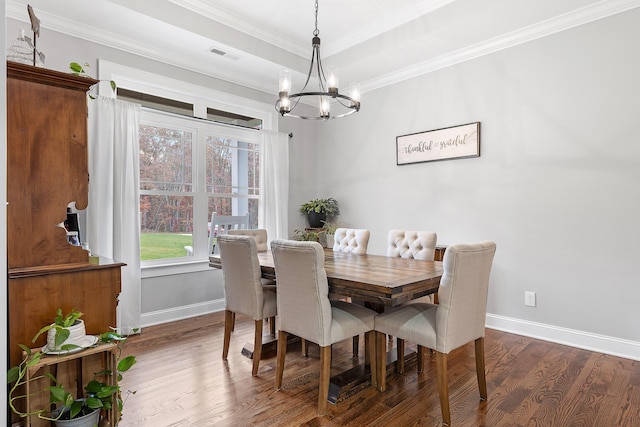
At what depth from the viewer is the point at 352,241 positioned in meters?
3.50

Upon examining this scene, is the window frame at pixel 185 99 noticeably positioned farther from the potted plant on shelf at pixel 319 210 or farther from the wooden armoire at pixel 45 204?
the wooden armoire at pixel 45 204

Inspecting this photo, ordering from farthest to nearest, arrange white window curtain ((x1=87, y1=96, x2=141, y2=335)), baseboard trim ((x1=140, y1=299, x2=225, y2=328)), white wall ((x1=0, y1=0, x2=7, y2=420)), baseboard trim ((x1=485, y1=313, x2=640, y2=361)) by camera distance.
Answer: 1. baseboard trim ((x1=140, y1=299, x2=225, y2=328))
2. white window curtain ((x1=87, y1=96, x2=141, y2=335))
3. baseboard trim ((x1=485, y1=313, x2=640, y2=361))
4. white wall ((x1=0, y1=0, x2=7, y2=420))

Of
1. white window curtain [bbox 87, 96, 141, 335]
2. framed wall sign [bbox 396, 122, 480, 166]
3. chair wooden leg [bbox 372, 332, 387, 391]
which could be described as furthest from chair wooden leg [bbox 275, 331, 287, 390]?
framed wall sign [bbox 396, 122, 480, 166]

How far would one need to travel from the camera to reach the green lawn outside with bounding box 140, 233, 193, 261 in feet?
12.3

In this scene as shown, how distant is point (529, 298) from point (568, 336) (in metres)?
0.41

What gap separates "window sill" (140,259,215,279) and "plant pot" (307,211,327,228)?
1.50 m

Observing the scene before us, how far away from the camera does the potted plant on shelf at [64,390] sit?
1.42 meters

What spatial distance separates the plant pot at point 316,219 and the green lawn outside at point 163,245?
161 centimetres

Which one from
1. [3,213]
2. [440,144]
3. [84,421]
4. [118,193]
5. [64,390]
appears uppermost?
[440,144]

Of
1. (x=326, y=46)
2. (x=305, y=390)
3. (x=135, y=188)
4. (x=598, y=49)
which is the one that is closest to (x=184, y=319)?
(x=135, y=188)

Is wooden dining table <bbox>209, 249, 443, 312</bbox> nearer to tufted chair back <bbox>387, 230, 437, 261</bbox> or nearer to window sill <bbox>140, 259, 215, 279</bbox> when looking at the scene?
tufted chair back <bbox>387, 230, 437, 261</bbox>

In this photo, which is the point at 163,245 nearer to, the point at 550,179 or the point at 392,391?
the point at 392,391

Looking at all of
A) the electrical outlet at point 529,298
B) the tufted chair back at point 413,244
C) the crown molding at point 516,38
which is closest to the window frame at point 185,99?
the crown molding at point 516,38

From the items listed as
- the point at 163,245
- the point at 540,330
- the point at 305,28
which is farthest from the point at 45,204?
the point at 540,330
